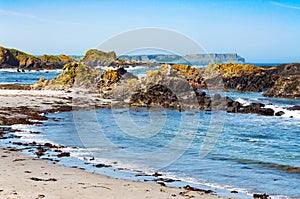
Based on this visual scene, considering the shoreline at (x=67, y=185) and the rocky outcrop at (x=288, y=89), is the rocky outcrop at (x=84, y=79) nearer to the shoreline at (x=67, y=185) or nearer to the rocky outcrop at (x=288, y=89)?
the rocky outcrop at (x=288, y=89)

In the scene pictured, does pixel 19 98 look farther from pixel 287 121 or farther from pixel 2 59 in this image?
pixel 2 59

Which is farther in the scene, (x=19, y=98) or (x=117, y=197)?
(x=19, y=98)

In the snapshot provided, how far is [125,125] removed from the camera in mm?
24438

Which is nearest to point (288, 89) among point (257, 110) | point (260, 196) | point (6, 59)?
point (257, 110)

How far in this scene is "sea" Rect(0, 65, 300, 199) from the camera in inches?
496

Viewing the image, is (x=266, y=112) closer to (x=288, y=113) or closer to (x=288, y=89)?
(x=288, y=113)

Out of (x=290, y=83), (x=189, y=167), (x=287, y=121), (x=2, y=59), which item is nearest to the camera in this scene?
(x=189, y=167)

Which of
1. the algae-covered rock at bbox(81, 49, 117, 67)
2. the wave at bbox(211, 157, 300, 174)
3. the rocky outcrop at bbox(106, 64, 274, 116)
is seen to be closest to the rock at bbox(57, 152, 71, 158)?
the wave at bbox(211, 157, 300, 174)

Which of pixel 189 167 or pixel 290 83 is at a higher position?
pixel 290 83

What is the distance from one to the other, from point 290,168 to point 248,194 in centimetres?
426

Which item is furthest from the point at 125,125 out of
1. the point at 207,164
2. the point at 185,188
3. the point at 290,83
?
the point at 290,83

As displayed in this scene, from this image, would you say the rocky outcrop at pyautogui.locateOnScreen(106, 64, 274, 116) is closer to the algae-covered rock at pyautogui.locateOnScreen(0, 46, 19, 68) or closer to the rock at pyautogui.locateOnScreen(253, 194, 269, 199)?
the rock at pyautogui.locateOnScreen(253, 194, 269, 199)

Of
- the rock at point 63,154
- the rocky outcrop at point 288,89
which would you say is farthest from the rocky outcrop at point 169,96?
the rock at point 63,154

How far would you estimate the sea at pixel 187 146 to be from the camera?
41.3 ft
